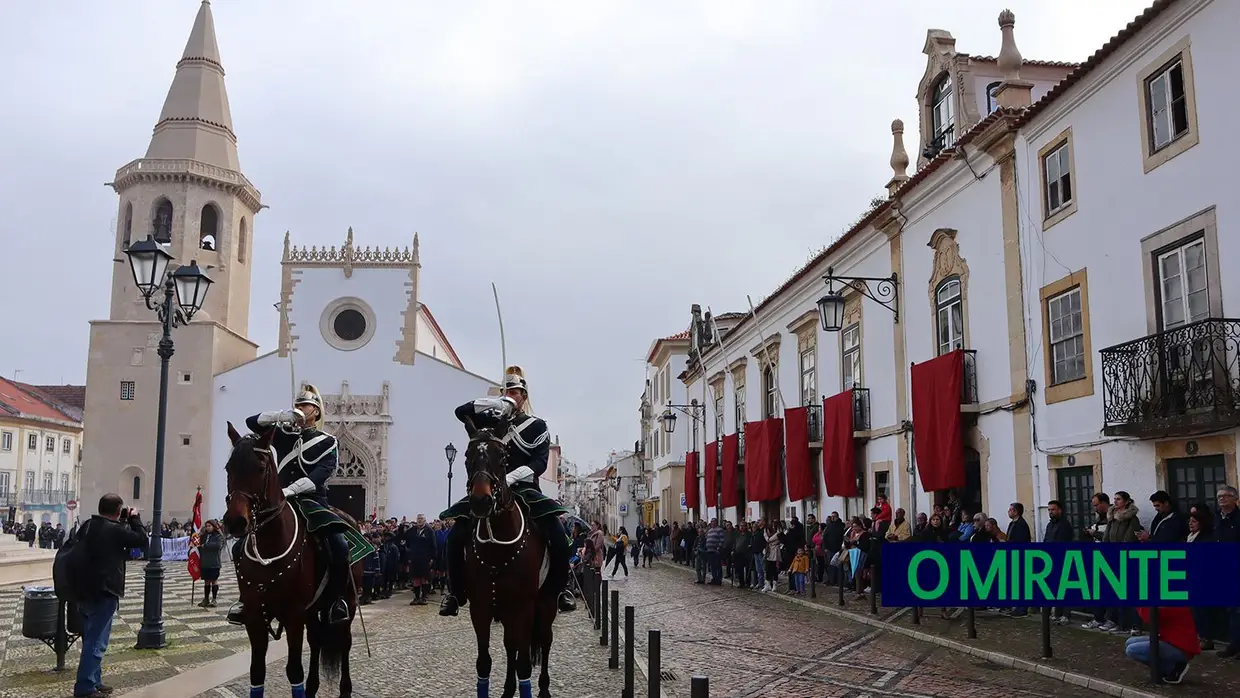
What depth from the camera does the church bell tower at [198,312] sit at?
4334 centimetres

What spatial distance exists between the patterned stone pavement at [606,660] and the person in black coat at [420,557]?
2.59m

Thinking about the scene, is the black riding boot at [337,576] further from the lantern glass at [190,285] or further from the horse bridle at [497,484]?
the lantern glass at [190,285]

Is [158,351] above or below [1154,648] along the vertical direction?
above

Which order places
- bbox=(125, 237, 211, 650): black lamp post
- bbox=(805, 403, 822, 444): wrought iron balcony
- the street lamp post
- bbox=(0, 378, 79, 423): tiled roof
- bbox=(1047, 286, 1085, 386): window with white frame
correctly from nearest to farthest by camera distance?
bbox=(125, 237, 211, 650): black lamp post < bbox=(1047, 286, 1085, 386): window with white frame < bbox=(805, 403, 822, 444): wrought iron balcony < the street lamp post < bbox=(0, 378, 79, 423): tiled roof

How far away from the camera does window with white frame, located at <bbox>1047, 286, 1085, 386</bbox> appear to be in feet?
47.9

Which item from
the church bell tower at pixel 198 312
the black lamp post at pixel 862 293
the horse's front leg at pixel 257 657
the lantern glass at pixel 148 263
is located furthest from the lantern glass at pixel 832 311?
the church bell tower at pixel 198 312

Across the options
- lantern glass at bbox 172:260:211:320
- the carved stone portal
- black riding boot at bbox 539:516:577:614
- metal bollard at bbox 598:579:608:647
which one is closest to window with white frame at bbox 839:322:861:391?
metal bollard at bbox 598:579:608:647

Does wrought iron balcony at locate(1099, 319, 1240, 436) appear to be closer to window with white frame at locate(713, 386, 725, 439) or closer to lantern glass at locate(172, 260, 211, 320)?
lantern glass at locate(172, 260, 211, 320)

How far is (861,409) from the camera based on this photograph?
2280cm

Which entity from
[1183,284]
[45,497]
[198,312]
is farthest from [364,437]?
[1183,284]

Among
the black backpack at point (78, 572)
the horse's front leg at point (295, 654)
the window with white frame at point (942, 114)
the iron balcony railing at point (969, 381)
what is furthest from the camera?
the window with white frame at point (942, 114)

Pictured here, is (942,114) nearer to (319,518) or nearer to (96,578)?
(319,518)

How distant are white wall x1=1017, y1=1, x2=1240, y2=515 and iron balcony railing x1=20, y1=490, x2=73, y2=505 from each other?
6445 cm

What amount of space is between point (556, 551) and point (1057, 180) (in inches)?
444
